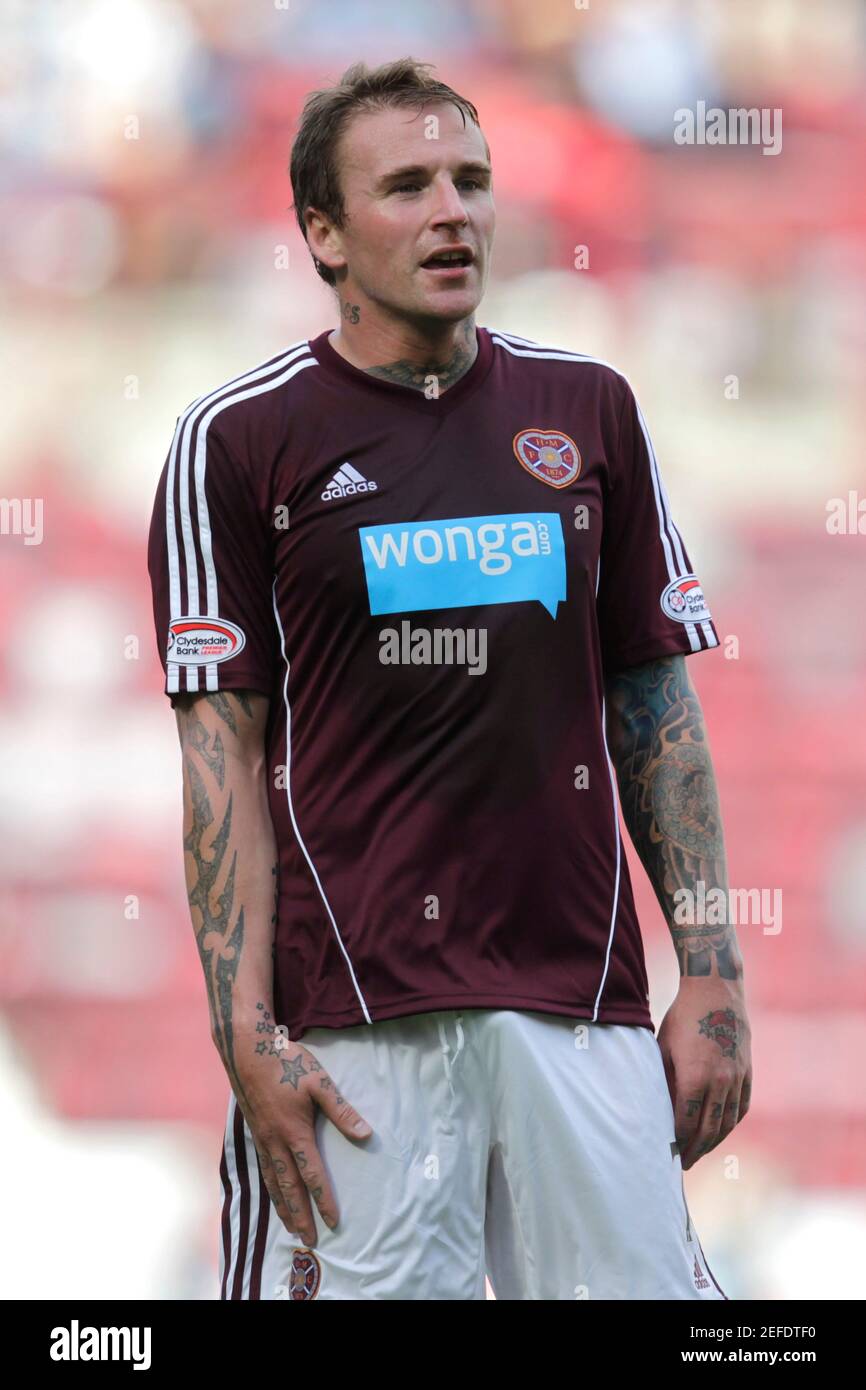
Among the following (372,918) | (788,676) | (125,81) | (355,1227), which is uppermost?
(125,81)

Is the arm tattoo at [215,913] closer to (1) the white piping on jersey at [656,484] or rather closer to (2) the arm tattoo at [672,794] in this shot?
(2) the arm tattoo at [672,794]

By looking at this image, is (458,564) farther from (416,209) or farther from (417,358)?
(416,209)

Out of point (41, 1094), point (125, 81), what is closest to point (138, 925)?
point (41, 1094)

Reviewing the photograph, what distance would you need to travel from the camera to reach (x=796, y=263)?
4.98m

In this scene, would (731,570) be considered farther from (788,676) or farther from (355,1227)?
(355,1227)

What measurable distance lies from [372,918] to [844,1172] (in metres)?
2.73

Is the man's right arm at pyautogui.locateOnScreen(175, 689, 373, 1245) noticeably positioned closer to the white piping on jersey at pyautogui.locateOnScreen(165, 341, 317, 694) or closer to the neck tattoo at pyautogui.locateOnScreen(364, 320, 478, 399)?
the white piping on jersey at pyautogui.locateOnScreen(165, 341, 317, 694)

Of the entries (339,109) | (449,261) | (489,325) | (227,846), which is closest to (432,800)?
(227,846)

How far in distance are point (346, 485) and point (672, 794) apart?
22.7 inches

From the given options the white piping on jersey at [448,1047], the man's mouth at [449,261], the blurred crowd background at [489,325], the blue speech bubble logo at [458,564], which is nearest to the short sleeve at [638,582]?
the blue speech bubble logo at [458,564]

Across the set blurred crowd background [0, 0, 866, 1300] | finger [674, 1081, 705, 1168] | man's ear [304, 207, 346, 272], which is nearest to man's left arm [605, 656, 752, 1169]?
finger [674, 1081, 705, 1168]

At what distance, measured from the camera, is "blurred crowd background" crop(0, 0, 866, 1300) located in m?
4.43

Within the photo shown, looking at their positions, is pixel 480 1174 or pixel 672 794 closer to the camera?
pixel 480 1174

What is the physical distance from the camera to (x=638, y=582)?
2.31 meters
